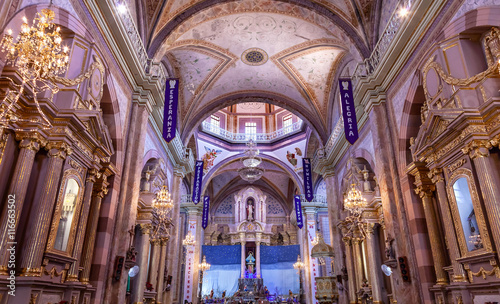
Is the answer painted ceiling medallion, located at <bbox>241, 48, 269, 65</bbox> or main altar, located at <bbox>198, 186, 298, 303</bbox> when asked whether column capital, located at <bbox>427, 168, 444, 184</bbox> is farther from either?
main altar, located at <bbox>198, 186, 298, 303</bbox>

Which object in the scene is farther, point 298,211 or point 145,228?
point 298,211

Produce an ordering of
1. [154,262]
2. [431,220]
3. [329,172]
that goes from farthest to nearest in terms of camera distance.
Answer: [329,172] < [154,262] < [431,220]

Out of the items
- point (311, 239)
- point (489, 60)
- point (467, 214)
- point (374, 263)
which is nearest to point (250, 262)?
point (311, 239)

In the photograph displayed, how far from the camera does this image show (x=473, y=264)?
5820mm

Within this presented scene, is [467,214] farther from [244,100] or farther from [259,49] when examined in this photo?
[244,100]

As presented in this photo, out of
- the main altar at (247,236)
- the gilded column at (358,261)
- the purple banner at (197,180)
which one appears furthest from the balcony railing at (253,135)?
the gilded column at (358,261)

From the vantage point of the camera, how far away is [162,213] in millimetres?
11023

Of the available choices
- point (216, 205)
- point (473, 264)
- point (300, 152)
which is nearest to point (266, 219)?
point (216, 205)

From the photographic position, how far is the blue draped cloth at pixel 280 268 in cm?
2499

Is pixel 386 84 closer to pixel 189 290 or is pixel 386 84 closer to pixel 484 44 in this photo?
pixel 484 44

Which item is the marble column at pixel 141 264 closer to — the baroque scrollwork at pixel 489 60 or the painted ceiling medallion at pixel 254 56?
the painted ceiling medallion at pixel 254 56

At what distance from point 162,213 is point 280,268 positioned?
17035mm

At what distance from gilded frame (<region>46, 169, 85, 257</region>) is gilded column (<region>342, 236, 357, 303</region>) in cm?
900

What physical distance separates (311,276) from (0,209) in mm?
Result: 16868
